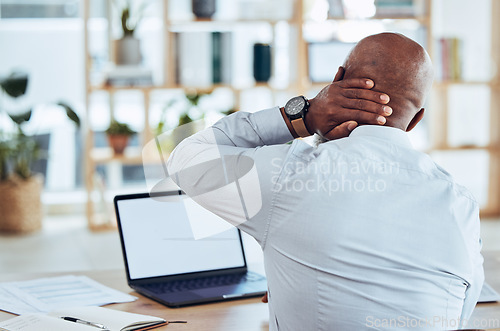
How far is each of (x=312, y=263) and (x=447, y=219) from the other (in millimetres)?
234

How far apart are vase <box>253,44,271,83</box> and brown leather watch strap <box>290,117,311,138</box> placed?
356 centimetres

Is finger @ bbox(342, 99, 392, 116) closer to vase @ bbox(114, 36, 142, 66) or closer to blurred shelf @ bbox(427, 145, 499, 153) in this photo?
vase @ bbox(114, 36, 142, 66)

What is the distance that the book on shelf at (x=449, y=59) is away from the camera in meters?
5.04

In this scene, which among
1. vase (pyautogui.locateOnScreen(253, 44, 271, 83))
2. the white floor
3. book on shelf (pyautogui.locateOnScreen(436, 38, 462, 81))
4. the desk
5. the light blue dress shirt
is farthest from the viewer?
book on shelf (pyautogui.locateOnScreen(436, 38, 462, 81))

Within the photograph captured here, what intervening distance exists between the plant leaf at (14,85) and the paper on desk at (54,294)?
3.28 m

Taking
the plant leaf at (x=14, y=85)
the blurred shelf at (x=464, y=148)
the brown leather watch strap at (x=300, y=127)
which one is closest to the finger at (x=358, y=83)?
the brown leather watch strap at (x=300, y=127)

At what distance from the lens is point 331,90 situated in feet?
4.17

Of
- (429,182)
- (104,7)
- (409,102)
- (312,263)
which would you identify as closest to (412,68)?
(409,102)

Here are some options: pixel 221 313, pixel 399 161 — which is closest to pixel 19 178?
pixel 221 313

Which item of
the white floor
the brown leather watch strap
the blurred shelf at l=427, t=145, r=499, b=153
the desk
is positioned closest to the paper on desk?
the desk

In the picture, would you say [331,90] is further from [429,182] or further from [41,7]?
[41,7]

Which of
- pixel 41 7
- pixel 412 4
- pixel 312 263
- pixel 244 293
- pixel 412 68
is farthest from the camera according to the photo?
pixel 41 7

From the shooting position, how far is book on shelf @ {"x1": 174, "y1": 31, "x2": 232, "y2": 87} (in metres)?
4.80

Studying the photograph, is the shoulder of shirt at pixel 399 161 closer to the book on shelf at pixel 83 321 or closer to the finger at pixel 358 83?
the finger at pixel 358 83
